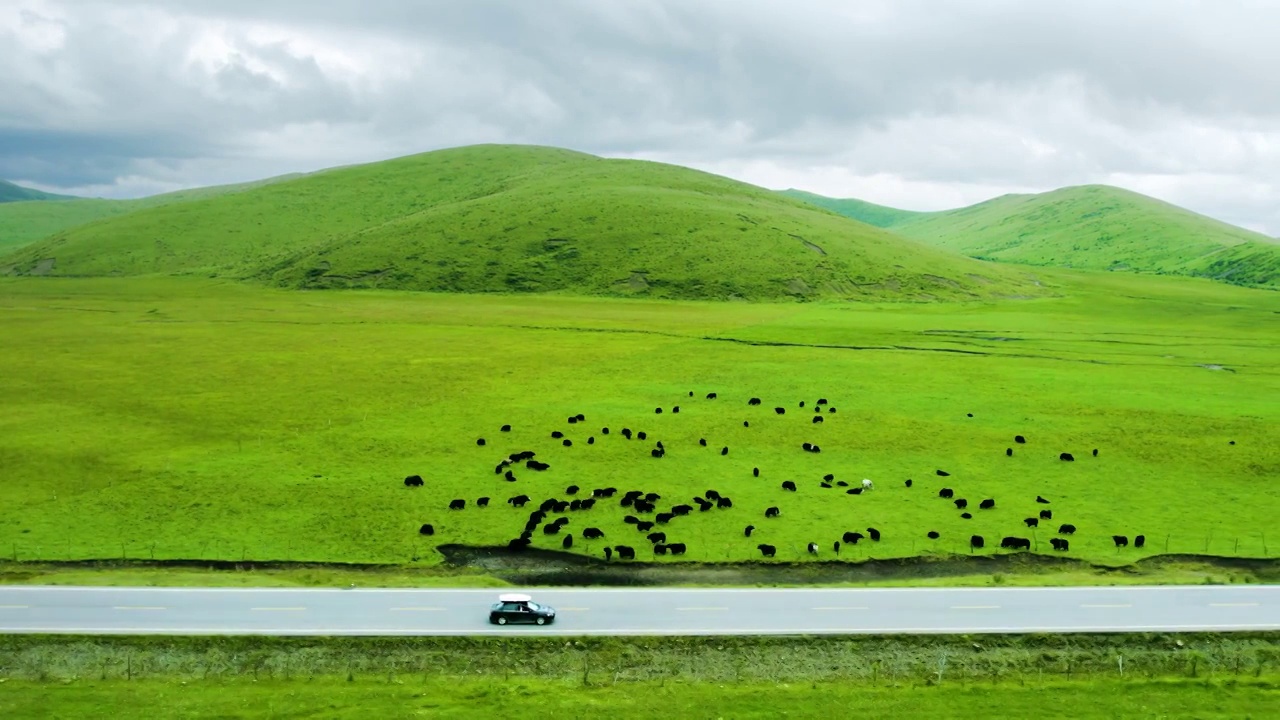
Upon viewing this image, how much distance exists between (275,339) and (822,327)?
82938mm

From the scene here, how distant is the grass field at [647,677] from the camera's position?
28.8 meters

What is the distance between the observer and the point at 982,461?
2312 inches

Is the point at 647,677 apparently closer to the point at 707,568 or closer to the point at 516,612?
the point at 516,612

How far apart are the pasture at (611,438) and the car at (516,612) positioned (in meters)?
8.57

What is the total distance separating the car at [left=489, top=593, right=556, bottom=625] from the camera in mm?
32938

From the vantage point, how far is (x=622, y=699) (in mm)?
29328

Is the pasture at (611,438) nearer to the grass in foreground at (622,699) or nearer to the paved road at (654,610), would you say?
the paved road at (654,610)

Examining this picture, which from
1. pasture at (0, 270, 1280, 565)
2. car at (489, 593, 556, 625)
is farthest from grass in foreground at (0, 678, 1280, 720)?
pasture at (0, 270, 1280, 565)

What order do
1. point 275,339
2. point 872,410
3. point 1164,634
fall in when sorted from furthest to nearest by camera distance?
1. point 275,339
2. point 872,410
3. point 1164,634

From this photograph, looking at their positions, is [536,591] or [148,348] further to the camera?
[148,348]

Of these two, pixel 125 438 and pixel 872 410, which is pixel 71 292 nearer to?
pixel 125 438

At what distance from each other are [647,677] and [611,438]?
32.6 metres

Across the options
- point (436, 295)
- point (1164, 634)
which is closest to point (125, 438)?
point (1164, 634)

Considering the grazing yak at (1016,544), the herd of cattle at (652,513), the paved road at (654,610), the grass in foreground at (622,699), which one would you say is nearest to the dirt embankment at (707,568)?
the grazing yak at (1016,544)
